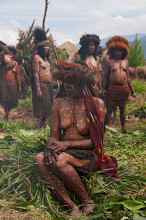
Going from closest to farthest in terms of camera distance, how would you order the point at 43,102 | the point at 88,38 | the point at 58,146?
the point at 58,146 → the point at 43,102 → the point at 88,38

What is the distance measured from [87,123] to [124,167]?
81 cm

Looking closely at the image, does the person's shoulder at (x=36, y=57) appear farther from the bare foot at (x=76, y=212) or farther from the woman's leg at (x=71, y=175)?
the bare foot at (x=76, y=212)

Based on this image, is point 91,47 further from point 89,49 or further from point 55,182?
point 55,182

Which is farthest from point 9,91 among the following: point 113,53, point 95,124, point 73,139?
point 95,124

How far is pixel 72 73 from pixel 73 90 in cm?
20

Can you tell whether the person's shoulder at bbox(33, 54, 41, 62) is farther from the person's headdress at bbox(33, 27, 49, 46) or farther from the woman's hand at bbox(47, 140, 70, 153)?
the woman's hand at bbox(47, 140, 70, 153)

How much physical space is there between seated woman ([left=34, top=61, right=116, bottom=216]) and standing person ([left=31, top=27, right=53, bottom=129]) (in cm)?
304

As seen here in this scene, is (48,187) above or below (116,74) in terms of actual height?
below

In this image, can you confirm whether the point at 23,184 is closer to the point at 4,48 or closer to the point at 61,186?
→ the point at 61,186

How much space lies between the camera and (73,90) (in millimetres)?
2988

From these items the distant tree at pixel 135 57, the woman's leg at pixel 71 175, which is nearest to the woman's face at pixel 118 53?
the woman's leg at pixel 71 175

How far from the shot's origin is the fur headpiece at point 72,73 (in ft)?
9.41

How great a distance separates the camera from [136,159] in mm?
3578

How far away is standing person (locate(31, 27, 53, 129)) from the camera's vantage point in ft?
19.8
